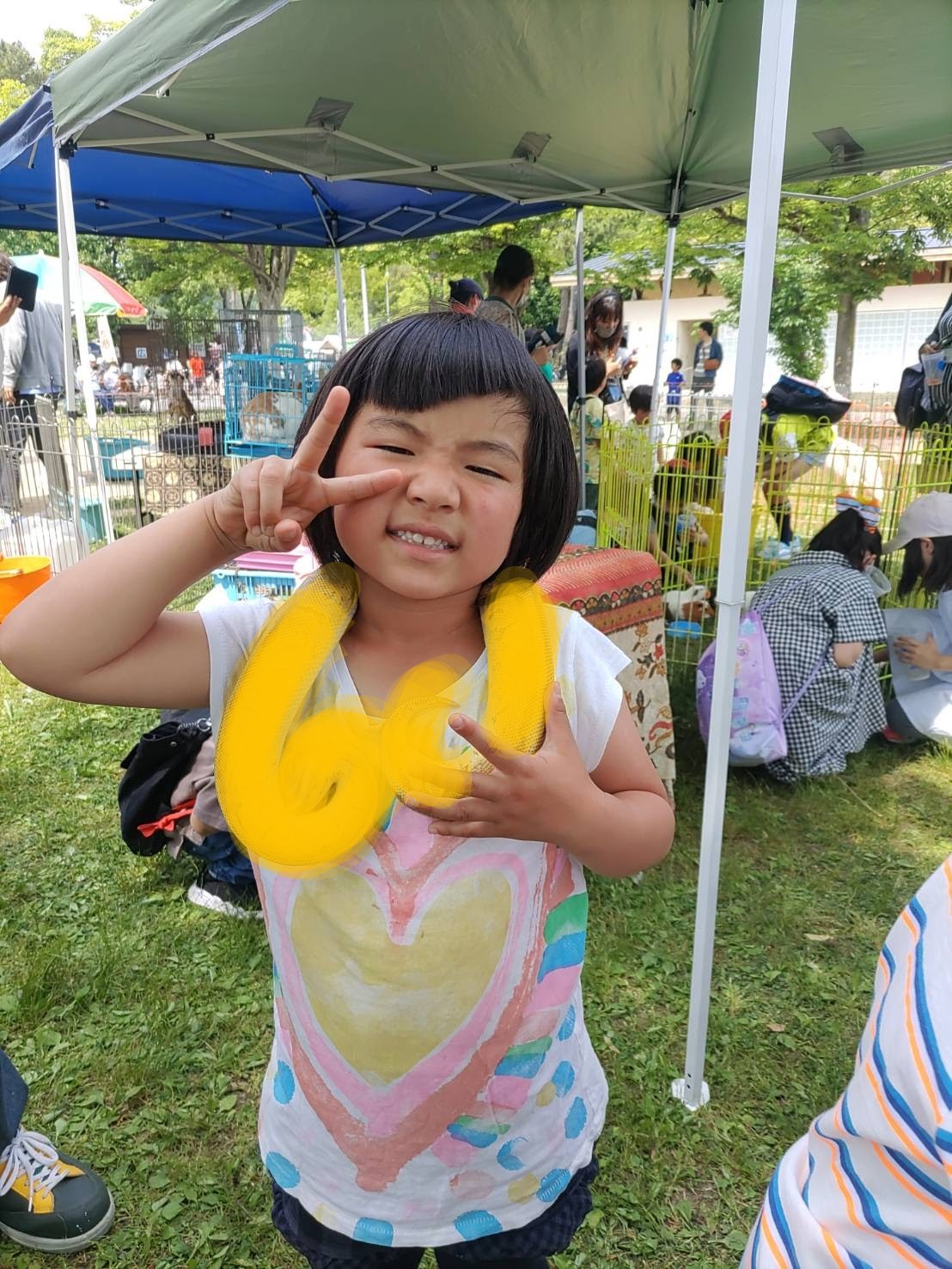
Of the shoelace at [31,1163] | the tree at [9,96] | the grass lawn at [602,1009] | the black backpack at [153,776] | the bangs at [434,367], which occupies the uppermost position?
the tree at [9,96]

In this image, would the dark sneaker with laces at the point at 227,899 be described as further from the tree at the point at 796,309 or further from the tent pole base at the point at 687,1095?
the tree at the point at 796,309

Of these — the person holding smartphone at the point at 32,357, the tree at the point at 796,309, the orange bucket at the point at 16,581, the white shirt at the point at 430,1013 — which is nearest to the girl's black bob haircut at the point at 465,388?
the white shirt at the point at 430,1013

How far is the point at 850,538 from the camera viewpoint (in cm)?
419

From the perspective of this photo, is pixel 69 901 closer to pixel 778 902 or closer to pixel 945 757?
pixel 778 902

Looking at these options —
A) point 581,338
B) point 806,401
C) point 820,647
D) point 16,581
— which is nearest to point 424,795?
point 820,647

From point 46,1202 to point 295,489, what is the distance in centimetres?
182

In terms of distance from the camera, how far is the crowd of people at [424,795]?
92cm

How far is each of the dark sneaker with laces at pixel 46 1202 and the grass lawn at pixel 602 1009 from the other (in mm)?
42

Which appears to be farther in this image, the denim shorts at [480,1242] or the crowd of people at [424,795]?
the denim shorts at [480,1242]

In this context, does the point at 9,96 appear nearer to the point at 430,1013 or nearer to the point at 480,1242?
the point at 430,1013

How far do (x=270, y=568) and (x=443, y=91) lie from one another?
265cm

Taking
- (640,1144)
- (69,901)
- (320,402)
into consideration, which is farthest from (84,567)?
(69,901)

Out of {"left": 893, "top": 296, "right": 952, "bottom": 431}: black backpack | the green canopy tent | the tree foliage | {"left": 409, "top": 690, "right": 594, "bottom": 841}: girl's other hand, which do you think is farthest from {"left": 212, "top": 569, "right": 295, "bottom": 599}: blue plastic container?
the tree foliage

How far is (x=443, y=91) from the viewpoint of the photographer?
4414 mm
